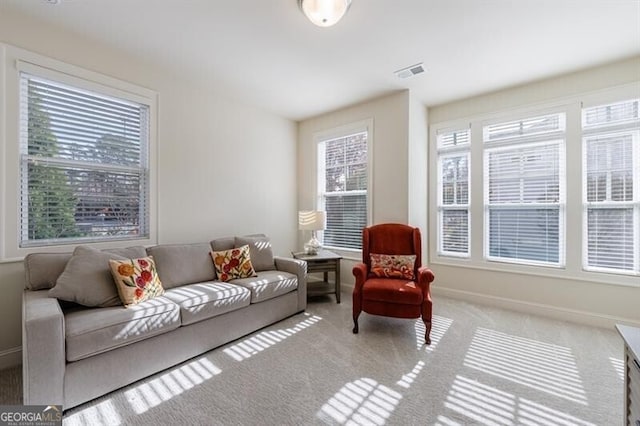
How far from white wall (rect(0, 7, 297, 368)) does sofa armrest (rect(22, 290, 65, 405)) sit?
41.7 inches

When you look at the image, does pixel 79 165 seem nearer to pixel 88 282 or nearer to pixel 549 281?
pixel 88 282

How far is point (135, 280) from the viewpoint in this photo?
7.28 ft

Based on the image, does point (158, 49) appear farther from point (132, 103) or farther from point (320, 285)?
point (320, 285)

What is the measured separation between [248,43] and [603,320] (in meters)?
4.60

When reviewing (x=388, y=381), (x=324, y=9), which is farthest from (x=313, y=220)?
(x=324, y=9)

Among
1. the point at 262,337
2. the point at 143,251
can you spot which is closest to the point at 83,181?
the point at 143,251

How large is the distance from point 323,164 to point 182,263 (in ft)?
8.75

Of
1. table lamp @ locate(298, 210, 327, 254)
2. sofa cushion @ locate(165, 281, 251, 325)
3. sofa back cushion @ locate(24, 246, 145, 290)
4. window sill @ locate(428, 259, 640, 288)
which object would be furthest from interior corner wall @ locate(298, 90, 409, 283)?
sofa back cushion @ locate(24, 246, 145, 290)

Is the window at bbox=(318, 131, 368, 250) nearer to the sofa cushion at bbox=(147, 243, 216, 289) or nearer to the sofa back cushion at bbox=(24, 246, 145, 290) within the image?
the sofa cushion at bbox=(147, 243, 216, 289)

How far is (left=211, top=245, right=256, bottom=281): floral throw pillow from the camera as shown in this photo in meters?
3.03

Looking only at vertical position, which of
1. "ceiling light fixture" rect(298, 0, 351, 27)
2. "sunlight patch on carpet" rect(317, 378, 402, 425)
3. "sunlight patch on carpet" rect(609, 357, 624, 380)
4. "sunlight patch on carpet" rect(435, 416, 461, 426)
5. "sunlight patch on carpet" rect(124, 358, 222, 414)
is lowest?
"sunlight patch on carpet" rect(435, 416, 461, 426)

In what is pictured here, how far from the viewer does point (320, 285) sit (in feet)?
13.2

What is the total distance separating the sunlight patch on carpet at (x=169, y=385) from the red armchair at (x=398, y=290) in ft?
4.67

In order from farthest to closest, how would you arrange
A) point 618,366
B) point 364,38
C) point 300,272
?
point 300,272 → point 364,38 → point 618,366
